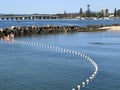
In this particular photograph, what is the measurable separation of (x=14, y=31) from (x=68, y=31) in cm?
2104

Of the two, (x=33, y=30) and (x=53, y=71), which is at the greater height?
(x=53, y=71)

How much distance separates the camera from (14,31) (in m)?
85.7

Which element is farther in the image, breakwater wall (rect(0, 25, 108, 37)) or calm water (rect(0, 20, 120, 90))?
breakwater wall (rect(0, 25, 108, 37))

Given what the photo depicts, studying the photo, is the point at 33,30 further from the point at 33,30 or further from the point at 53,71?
the point at 53,71

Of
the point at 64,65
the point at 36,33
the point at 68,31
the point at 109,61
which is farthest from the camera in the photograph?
the point at 68,31

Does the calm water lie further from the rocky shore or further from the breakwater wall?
the breakwater wall

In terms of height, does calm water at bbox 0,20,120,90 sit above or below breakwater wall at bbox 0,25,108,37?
above

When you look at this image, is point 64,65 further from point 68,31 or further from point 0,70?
point 68,31

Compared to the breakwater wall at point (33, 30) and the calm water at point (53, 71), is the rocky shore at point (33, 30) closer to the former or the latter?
the breakwater wall at point (33, 30)

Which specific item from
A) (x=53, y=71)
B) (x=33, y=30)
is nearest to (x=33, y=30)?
(x=33, y=30)

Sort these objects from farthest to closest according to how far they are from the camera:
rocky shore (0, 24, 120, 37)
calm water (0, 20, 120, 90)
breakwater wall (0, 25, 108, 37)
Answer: breakwater wall (0, 25, 108, 37) → rocky shore (0, 24, 120, 37) → calm water (0, 20, 120, 90)

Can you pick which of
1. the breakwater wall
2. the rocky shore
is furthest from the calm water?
the breakwater wall

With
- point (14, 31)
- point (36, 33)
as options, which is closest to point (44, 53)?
point (14, 31)

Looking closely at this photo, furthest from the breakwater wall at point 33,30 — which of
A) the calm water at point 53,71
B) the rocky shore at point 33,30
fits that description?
the calm water at point 53,71
